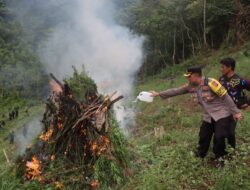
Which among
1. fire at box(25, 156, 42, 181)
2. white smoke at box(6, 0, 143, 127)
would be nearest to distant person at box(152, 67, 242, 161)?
fire at box(25, 156, 42, 181)

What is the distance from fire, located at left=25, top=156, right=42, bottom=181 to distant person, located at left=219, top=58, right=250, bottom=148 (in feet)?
9.75

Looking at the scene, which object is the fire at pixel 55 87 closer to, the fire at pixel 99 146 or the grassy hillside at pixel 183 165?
the fire at pixel 99 146

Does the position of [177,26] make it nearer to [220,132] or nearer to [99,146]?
[99,146]

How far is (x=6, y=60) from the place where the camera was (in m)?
25.9

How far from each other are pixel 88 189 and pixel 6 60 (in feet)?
71.6

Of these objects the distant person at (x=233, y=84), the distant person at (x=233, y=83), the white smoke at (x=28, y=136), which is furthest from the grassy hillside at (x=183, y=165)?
the white smoke at (x=28, y=136)

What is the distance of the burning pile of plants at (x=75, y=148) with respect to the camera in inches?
229

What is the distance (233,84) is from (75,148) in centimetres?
268

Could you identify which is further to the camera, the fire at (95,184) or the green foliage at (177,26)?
the green foliage at (177,26)

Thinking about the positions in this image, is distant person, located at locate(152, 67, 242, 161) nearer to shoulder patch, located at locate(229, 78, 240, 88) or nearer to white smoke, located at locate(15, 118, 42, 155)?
shoulder patch, located at locate(229, 78, 240, 88)

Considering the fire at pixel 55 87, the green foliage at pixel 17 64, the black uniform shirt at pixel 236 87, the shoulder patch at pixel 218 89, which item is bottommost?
the green foliage at pixel 17 64

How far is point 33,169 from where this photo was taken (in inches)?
237

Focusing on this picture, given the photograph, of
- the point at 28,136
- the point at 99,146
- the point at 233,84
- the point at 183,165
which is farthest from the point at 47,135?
the point at 233,84

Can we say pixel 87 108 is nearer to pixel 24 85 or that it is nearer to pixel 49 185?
pixel 49 185
